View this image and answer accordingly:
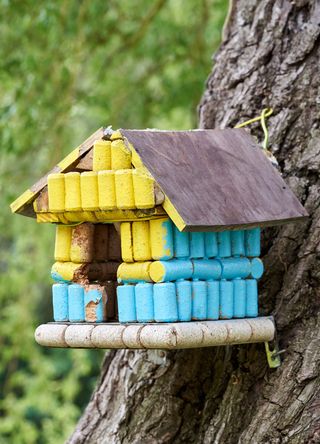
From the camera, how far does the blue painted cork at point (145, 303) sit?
300cm

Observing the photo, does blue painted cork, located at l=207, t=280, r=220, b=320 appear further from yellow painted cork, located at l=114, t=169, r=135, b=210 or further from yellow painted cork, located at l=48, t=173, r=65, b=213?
yellow painted cork, located at l=48, t=173, r=65, b=213

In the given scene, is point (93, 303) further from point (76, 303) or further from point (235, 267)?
point (235, 267)

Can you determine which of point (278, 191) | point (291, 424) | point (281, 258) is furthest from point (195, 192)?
point (291, 424)

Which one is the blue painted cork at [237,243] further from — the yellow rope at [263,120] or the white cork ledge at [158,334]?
the yellow rope at [263,120]

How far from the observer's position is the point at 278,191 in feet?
10.8

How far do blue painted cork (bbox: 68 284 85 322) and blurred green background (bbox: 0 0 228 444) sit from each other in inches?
93.5

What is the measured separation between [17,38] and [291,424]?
3492mm

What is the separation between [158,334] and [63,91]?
3396 mm

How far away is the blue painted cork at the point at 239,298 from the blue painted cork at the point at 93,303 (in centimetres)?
40

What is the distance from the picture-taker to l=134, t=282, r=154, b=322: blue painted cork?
3.00 m

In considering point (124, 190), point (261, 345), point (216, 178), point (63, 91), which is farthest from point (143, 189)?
point (63, 91)

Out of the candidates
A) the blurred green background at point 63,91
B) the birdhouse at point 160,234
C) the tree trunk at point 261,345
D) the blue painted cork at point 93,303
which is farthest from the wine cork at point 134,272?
the blurred green background at point 63,91

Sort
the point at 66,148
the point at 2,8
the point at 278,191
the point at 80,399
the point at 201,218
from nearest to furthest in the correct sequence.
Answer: the point at 201,218 → the point at 278,191 → the point at 2,8 → the point at 66,148 → the point at 80,399

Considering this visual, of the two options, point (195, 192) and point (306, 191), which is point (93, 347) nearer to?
point (195, 192)
